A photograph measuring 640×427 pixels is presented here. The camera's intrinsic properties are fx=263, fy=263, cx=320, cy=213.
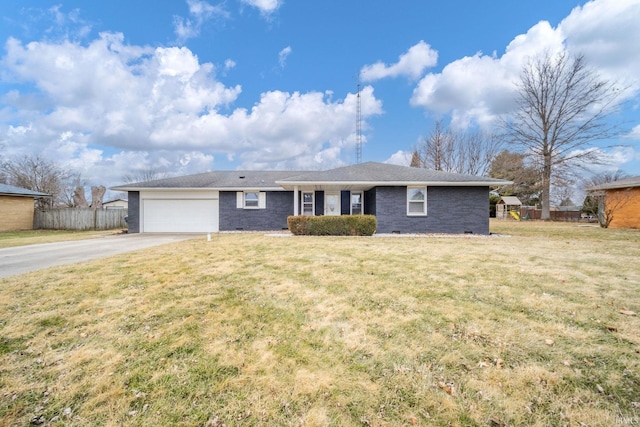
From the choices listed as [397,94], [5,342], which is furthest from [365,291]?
[397,94]

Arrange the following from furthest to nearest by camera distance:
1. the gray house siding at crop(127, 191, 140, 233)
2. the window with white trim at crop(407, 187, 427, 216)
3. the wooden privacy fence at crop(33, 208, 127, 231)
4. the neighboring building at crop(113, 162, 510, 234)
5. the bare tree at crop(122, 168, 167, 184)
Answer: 1. the bare tree at crop(122, 168, 167, 184)
2. the wooden privacy fence at crop(33, 208, 127, 231)
3. the gray house siding at crop(127, 191, 140, 233)
4. the window with white trim at crop(407, 187, 427, 216)
5. the neighboring building at crop(113, 162, 510, 234)

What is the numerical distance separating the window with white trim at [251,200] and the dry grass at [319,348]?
10404 mm

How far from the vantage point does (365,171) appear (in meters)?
14.4

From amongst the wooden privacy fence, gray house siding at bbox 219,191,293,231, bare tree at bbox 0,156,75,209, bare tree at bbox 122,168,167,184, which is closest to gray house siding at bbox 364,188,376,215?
gray house siding at bbox 219,191,293,231

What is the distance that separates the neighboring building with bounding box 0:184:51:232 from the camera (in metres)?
17.0

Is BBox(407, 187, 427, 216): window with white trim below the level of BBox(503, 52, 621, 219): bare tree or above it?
below

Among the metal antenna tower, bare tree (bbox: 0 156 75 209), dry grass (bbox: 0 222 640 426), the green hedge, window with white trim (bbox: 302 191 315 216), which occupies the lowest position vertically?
dry grass (bbox: 0 222 640 426)

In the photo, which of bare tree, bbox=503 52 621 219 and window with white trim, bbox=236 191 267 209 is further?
bare tree, bbox=503 52 621 219

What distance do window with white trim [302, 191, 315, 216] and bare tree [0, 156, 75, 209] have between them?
81.9 feet

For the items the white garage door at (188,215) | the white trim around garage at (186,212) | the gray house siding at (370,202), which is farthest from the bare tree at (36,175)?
the gray house siding at (370,202)

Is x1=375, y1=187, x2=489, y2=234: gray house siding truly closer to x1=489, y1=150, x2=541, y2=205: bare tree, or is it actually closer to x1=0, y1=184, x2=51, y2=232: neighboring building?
x1=489, y1=150, x2=541, y2=205: bare tree

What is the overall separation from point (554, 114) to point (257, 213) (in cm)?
2958

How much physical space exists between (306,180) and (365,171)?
3.59m

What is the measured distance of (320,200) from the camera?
52.2ft
